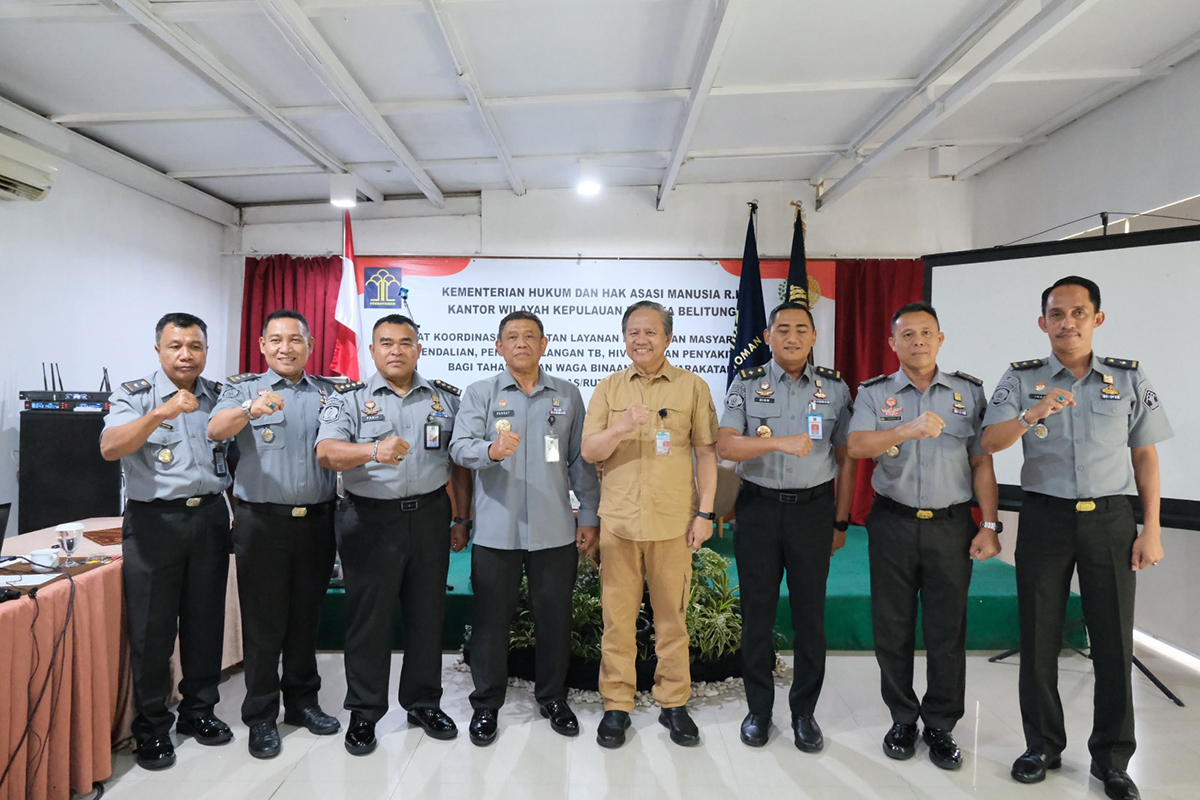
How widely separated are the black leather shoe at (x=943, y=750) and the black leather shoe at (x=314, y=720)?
7.76 feet

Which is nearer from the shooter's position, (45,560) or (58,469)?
(45,560)

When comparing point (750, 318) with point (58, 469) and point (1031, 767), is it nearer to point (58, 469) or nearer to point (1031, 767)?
point (1031, 767)

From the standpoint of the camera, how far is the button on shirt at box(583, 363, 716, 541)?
97.4 inches

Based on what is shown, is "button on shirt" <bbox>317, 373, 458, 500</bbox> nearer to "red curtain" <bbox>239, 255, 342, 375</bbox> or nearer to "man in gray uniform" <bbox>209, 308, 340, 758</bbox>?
"man in gray uniform" <bbox>209, 308, 340, 758</bbox>

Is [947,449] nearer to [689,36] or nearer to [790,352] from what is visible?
[790,352]

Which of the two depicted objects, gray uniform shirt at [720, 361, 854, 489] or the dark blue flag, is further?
the dark blue flag

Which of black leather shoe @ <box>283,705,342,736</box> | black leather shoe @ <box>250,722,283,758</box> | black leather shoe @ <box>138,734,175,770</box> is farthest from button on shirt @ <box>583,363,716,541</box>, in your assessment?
black leather shoe @ <box>138,734,175,770</box>

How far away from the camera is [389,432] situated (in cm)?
248

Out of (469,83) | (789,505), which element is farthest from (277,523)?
(469,83)

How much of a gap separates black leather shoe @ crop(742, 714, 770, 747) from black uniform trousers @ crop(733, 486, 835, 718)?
0.03 m

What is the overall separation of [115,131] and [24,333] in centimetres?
147

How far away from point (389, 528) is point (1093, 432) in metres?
2.60

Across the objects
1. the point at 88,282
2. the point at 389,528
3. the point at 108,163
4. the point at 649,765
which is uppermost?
the point at 108,163

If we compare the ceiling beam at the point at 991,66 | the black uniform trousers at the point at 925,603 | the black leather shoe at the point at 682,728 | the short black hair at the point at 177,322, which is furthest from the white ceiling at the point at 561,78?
the black leather shoe at the point at 682,728
